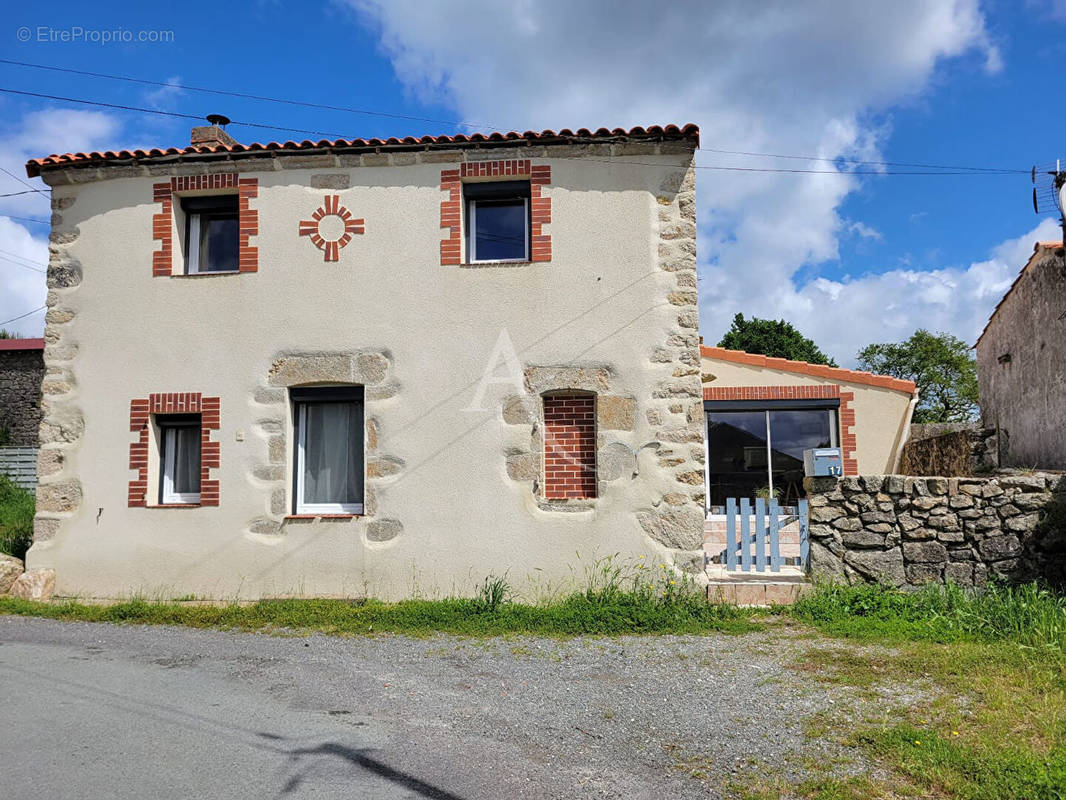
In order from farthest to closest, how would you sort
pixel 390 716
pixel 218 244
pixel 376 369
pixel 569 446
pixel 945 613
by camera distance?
pixel 218 244 < pixel 376 369 < pixel 569 446 < pixel 945 613 < pixel 390 716

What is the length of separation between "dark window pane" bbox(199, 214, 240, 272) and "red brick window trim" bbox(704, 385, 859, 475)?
752 centimetres

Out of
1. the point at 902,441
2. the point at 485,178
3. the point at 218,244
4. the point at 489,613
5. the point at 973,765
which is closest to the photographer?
the point at 973,765

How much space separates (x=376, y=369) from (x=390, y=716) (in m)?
4.16

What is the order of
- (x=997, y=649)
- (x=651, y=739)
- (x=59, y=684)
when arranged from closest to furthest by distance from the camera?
(x=651, y=739) < (x=59, y=684) < (x=997, y=649)

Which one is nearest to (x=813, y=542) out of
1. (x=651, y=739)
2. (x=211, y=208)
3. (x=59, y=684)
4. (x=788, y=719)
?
→ (x=788, y=719)

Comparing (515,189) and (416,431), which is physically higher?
(515,189)

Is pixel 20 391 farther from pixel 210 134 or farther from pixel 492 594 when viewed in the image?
pixel 492 594

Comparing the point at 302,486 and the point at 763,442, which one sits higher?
the point at 763,442

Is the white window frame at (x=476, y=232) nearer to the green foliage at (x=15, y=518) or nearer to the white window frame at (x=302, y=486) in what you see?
the white window frame at (x=302, y=486)

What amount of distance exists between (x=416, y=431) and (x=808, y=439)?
772cm

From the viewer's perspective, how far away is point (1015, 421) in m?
12.2

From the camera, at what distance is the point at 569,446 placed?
8.14 m

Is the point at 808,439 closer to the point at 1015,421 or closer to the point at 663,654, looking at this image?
the point at 1015,421

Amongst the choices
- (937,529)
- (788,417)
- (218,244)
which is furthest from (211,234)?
(788,417)
